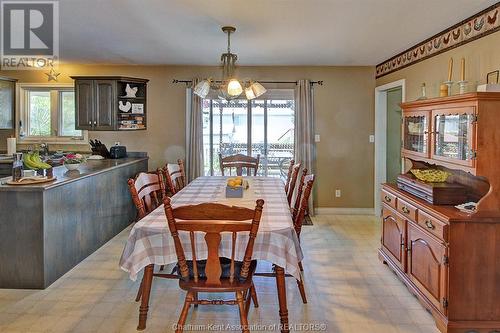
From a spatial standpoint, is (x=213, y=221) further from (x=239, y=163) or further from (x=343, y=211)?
(x=343, y=211)

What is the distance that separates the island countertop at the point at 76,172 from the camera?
335cm

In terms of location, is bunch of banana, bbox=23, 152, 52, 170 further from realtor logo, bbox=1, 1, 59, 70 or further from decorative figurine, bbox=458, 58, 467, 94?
decorative figurine, bbox=458, 58, 467, 94

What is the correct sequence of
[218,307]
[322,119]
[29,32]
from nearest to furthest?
[218,307] < [29,32] < [322,119]

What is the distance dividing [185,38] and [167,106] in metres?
2.05

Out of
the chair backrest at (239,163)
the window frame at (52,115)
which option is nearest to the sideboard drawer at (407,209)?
the chair backrest at (239,163)

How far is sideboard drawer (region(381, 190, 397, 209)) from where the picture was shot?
3.67m

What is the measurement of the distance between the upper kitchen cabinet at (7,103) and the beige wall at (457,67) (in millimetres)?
5679

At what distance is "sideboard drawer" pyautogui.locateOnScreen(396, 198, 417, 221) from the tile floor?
634 millimetres

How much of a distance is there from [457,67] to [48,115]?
580 cm

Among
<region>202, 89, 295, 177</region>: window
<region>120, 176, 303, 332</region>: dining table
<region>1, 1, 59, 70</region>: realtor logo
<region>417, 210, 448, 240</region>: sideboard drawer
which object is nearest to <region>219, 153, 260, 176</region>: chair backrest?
<region>202, 89, 295, 177</region>: window

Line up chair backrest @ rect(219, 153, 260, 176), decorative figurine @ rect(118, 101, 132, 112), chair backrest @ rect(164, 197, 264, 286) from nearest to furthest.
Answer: chair backrest @ rect(164, 197, 264, 286)
chair backrest @ rect(219, 153, 260, 176)
decorative figurine @ rect(118, 101, 132, 112)

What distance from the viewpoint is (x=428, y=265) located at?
2904 mm

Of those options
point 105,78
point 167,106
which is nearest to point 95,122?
point 105,78

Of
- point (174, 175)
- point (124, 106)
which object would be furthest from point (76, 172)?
point (124, 106)
